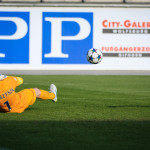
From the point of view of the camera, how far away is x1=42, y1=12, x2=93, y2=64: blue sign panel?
2302cm

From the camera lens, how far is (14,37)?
2309cm

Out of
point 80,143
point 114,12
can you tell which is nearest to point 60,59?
point 114,12

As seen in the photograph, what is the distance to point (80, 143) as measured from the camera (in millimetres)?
5332

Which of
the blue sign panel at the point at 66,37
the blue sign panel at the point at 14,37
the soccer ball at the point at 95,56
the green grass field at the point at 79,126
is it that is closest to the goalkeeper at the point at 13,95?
the green grass field at the point at 79,126

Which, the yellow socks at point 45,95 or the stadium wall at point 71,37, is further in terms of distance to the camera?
the stadium wall at point 71,37

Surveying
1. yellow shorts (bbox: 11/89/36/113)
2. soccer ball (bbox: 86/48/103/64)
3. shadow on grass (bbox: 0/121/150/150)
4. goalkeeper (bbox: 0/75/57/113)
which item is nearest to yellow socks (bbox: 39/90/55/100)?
goalkeeper (bbox: 0/75/57/113)

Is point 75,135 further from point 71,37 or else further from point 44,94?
point 71,37

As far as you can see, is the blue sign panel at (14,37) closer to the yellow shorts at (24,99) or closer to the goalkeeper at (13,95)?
the goalkeeper at (13,95)

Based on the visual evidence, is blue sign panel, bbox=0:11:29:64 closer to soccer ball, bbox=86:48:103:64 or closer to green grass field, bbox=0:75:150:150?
soccer ball, bbox=86:48:103:64

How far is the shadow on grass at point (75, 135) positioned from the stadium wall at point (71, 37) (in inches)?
636

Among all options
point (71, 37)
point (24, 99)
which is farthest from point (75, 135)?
point (71, 37)

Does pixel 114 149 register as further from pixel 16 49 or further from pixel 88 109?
pixel 16 49

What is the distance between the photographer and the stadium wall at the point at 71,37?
22969 mm

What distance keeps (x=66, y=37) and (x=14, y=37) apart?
9.61 ft
